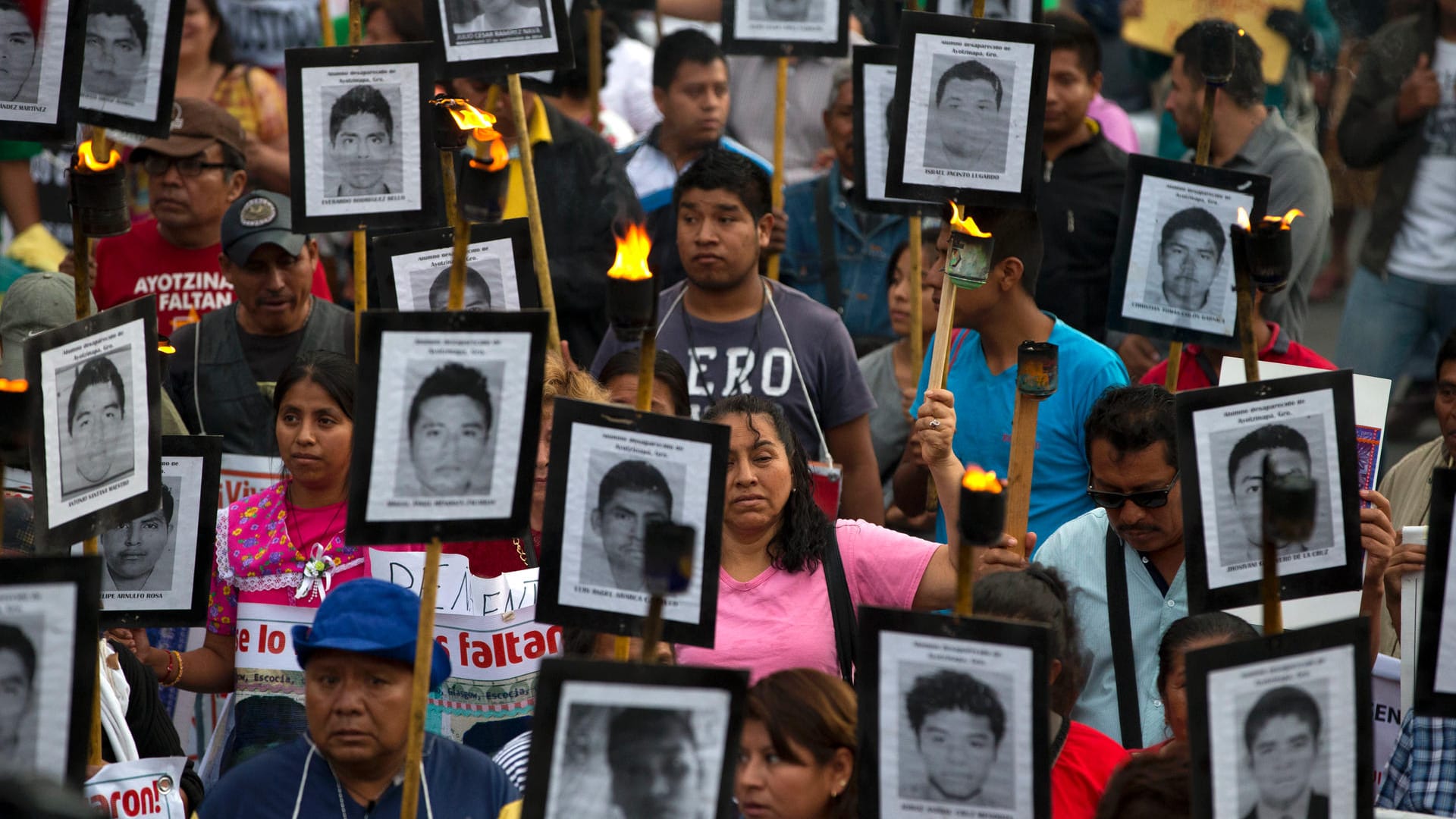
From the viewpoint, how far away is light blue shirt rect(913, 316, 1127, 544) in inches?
189

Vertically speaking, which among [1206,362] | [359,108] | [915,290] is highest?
[359,108]

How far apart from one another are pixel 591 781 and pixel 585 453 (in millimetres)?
603

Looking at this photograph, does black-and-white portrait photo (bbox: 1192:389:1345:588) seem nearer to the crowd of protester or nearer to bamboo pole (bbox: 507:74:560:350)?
the crowd of protester

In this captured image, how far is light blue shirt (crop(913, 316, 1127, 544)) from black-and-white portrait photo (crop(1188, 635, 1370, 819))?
194cm

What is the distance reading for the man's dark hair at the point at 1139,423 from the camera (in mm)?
4023

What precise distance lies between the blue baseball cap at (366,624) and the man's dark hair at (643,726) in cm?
72

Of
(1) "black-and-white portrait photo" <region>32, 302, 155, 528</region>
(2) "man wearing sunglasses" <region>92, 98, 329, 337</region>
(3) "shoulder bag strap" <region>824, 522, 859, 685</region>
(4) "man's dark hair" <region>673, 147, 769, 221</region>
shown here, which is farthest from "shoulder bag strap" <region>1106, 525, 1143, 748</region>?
(2) "man wearing sunglasses" <region>92, 98, 329, 337</region>

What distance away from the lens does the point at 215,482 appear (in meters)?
3.90

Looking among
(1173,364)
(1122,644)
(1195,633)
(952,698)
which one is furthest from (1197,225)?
(952,698)

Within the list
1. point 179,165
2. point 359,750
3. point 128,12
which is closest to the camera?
point 359,750

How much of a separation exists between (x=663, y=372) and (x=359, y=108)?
106cm

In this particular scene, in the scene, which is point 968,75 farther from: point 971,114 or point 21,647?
point 21,647

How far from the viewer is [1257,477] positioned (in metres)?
3.25

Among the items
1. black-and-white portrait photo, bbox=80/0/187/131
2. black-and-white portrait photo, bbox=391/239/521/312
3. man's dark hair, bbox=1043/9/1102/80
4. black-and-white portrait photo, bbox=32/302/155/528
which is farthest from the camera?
man's dark hair, bbox=1043/9/1102/80
